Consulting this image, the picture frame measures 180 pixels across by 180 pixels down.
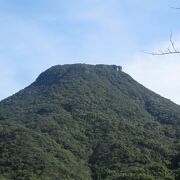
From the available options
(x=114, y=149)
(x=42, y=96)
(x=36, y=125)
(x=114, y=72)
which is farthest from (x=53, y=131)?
(x=114, y=72)

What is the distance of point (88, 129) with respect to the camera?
131 meters

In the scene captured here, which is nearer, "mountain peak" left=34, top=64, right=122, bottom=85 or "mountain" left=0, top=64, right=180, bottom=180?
"mountain" left=0, top=64, right=180, bottom=180

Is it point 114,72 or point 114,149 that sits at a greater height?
point 114,72

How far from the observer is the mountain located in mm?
98812

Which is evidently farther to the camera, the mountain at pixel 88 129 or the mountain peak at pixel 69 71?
the mountain peak at pixel 69 71

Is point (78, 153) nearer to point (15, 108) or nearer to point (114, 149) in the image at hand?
point (114, 149)

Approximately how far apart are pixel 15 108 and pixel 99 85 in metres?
30.5

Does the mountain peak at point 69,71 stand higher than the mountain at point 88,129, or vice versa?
the mountain peak at point 69,71

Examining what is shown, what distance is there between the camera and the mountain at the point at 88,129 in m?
98.8

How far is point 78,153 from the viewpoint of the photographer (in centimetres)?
11444

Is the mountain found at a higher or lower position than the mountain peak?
lower

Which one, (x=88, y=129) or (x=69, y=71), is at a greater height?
(x=69, y=71)

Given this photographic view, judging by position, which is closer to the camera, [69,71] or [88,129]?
[88,129]

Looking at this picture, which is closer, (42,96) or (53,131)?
(53,131)
